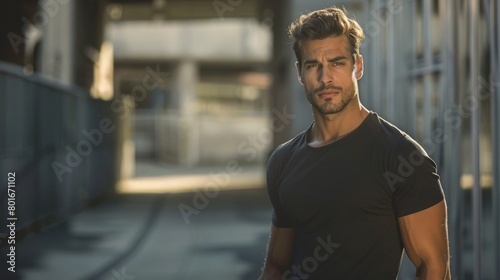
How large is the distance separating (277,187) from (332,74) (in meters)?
0.44

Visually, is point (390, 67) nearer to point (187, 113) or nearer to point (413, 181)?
point (413, 181)

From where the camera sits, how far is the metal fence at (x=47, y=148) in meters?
7.53

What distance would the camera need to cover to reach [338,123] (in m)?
2.01

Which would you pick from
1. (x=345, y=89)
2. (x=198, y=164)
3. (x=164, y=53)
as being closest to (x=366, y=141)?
(x=345, y=89)

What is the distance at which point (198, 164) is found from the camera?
2681cm

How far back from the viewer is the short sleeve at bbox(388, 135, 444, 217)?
1.75 metres

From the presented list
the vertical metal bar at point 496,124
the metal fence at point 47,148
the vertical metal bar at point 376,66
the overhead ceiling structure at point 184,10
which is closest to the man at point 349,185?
the vertical metal bar at point 496,124

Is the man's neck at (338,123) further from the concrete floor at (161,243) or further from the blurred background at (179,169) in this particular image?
the concrete floor at (161,243)

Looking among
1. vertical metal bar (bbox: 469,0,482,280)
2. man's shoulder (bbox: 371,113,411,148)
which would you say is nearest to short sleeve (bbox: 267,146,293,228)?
man's shoulder (bbox: 371,113,411,148)

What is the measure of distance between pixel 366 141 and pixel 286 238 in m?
0.49

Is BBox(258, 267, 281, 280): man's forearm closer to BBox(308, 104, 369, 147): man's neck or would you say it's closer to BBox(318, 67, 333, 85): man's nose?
BBox(308, 104, 369, 147): man's neck

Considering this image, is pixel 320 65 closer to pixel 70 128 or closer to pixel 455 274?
pixel 455 274

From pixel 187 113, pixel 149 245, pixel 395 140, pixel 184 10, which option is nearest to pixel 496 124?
pixel 395 140

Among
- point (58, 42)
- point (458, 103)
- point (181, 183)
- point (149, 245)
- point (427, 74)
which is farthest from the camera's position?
point (181, 183)
